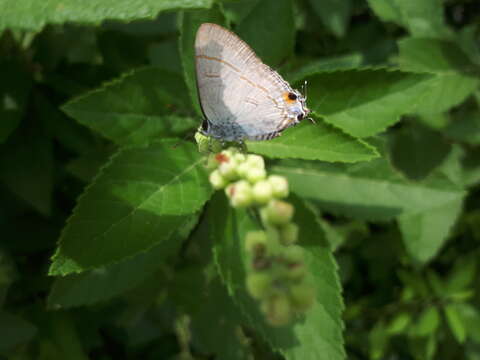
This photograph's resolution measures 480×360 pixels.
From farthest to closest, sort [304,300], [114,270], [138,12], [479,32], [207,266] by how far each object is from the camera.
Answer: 1. [479,32]
2. [207,266]
3. [114,270]
4. [138,12]
5. [304,300]

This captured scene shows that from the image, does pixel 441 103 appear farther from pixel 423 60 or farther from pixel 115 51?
pixel 115 51

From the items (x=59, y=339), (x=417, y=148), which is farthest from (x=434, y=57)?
(x=59, y=339)

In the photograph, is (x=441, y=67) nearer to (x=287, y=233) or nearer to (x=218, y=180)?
(x=218, y=180)

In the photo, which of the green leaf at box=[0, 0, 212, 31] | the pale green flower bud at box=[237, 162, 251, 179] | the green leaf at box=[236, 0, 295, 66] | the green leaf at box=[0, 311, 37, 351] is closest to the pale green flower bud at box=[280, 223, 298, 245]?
the pale green flower bud at box=[237, 162, 251, 179]

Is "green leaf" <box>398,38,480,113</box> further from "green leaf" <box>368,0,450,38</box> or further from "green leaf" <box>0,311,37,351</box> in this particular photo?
"green leaf" <box>0,311,37,351</box>

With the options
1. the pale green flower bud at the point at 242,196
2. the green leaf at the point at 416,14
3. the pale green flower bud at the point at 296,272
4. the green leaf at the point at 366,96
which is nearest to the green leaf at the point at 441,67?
the green leaf at the point at 416,14

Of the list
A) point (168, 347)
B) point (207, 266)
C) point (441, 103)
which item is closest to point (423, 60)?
point (441, 103)
